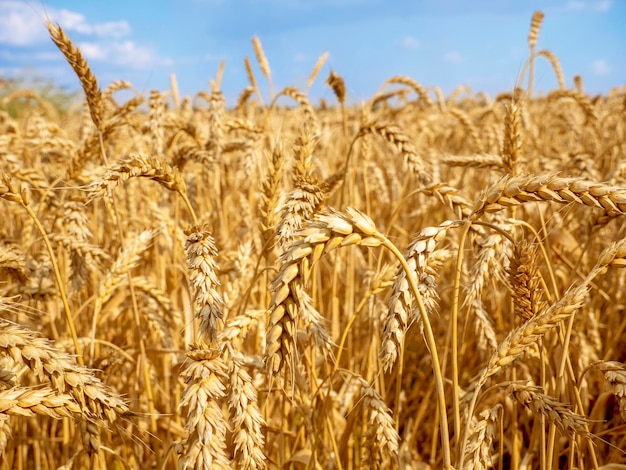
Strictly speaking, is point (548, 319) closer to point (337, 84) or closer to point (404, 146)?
point (404, 146)

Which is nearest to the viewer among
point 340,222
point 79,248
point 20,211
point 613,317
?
point 340,222

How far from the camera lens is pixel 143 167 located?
4.47 ft

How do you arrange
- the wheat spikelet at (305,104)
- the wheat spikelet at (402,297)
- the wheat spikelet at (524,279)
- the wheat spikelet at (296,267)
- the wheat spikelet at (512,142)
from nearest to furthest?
the wheat spikelet at (296,267) < the wheat spikelet at (402,297) < the wheat spikelet at (524,279) < the wheat spikelet at (512,142) < the wheat spikelet at (305,104)

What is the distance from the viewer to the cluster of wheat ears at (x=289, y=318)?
3.25ft

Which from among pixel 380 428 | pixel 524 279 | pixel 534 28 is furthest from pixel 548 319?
pixel 534 28

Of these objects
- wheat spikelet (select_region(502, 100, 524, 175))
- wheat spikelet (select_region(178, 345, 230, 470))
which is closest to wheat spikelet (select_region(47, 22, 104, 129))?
wheat spikelet (select_region(178, 345, 230, 470))

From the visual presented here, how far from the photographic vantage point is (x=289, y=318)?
2.84ft

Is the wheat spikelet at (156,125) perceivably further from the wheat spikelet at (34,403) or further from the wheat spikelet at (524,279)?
the wheat spikelet at (524,279)

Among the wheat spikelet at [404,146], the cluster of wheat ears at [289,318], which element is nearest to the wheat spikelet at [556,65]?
the cluster of wheat ears at [289,318]

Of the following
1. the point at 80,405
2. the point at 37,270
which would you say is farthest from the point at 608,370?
the point at 37,270

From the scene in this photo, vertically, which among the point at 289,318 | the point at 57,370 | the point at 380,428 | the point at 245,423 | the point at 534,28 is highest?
the point at 534,28

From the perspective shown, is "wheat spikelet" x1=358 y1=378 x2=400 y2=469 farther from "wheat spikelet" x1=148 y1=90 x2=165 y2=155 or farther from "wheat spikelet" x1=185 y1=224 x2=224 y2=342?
"wheat spikelet" x1=148 y1=90 x2=165 y2=155

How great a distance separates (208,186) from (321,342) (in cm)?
214

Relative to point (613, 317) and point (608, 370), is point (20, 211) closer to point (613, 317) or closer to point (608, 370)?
point (608, 370)
